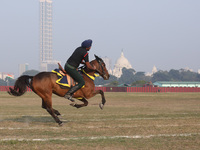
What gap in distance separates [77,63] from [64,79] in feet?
2.52

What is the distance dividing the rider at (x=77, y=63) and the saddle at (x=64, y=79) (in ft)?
0.43

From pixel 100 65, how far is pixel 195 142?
6103 mm

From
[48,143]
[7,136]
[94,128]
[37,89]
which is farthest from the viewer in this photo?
[37,89]

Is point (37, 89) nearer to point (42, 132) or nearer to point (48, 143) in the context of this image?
point (42, 132)

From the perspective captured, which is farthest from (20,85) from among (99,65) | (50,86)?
(99,65)

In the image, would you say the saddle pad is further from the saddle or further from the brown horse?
the brown horse

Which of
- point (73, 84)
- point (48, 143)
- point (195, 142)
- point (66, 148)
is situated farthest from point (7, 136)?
point (195, 142)

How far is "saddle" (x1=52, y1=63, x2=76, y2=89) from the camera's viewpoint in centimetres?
1331

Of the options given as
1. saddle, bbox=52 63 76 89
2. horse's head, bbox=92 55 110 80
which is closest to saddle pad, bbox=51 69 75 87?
saddle, bbox=52 63 76 89

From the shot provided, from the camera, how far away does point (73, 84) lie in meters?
13.5

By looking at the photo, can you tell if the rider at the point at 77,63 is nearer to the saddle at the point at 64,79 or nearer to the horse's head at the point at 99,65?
the saddle at the point at 64,79

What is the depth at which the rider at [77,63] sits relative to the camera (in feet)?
43.9

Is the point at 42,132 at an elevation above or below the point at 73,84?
below

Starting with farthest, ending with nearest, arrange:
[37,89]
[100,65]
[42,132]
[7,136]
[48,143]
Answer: [100,65] < [37,89] < [42,132] < [7,136] < [48,143]
